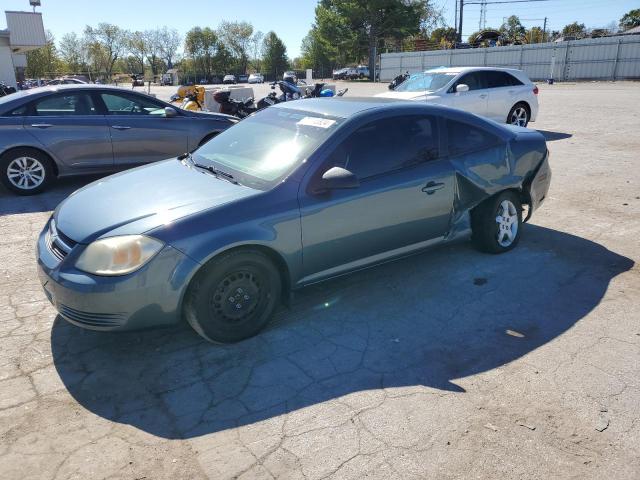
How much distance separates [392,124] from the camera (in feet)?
13.7

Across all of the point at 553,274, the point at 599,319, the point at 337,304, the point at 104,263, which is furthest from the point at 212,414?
the point at 553,274

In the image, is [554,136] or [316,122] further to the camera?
[554,136]

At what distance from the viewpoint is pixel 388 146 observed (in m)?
4.14

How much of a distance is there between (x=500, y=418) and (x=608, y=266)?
274 centimetres

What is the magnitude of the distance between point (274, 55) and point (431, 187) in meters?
94.2

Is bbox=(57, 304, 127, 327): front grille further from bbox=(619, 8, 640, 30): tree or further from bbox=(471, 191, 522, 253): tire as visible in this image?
bbox=(619, 8, 640, 30): tree

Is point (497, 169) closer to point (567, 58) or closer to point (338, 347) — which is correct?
point (338, 347)

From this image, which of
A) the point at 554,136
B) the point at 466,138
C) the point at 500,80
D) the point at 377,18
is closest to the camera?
the point at 466,138

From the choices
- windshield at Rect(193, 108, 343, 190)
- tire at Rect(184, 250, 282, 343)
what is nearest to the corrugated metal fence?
windshield at Rect(193, 108, 343, 190)

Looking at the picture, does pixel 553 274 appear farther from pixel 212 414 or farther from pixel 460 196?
pixel 212 414

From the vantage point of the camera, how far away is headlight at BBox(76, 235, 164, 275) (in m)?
3.12

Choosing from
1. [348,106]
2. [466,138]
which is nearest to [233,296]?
[348,106]

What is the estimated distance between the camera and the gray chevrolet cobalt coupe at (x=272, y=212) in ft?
10.4

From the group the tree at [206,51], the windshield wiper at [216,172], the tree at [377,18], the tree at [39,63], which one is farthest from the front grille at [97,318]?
the tree at [206,51]
